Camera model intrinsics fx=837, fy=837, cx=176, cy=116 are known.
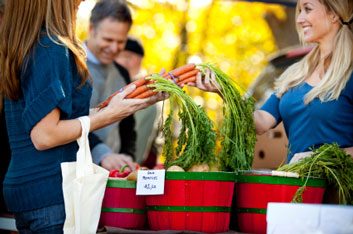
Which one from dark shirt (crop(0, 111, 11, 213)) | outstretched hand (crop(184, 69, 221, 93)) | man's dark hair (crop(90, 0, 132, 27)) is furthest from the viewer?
man's dark hair (crop(90, 0, 132, 27))

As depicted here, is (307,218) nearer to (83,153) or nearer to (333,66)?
(83,153)

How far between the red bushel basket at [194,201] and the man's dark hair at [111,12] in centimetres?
245

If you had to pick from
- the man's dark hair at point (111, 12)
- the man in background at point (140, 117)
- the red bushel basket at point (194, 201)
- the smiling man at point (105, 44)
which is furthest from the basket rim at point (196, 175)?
the man in background at point (140, 117)

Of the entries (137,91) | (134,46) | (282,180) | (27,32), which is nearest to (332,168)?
(282,180)

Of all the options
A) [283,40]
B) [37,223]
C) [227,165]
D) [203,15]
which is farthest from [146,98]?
[203,15]

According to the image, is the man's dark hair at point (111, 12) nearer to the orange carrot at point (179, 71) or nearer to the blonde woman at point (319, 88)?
the blonde woman at point (319, 88)

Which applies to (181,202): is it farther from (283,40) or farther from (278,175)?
(283,40)

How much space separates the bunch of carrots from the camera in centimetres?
373

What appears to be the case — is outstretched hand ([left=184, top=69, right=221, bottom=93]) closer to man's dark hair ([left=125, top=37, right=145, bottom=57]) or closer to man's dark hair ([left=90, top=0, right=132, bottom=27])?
man's dark hair ([left=90, top=0, right=132, bottom=27])

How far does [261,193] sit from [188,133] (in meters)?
0.41

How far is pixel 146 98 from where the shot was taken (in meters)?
3.73

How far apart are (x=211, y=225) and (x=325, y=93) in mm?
961

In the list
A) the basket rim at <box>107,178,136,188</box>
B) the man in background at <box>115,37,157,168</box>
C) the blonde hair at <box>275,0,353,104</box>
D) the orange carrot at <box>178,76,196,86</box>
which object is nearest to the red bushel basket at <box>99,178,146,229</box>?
the basket rim at <box>107,178,136,188</box>

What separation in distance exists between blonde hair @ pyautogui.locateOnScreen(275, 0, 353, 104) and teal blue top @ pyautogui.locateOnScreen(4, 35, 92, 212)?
3.90 feet
